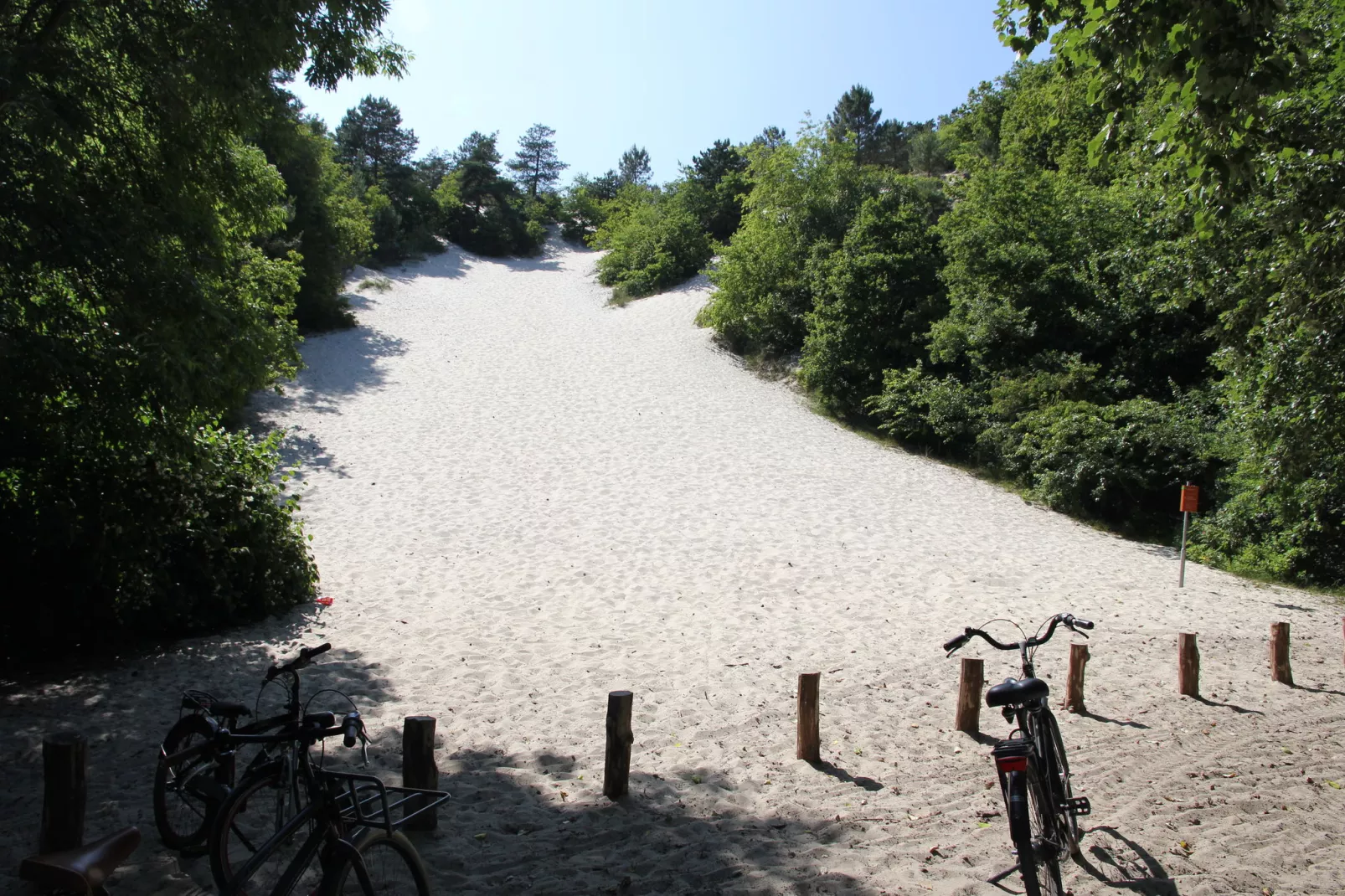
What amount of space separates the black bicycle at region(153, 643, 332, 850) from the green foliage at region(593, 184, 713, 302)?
32827 mm

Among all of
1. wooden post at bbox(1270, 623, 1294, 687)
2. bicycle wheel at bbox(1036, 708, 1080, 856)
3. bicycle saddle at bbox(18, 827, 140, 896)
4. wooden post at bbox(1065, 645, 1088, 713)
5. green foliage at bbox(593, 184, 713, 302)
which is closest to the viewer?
bicycle saddle at bbox(18, 827, 140, 896)

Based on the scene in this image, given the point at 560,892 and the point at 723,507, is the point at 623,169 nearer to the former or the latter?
the point at 723,507

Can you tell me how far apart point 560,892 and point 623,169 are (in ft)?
279

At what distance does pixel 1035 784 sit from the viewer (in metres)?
3.95

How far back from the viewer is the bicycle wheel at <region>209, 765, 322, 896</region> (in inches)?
137

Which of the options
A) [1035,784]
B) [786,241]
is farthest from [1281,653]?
[786,241]

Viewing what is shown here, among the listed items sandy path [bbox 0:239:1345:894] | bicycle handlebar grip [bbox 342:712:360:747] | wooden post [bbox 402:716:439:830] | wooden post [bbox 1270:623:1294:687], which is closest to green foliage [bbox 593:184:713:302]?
sandy path [bbox 0:239:1345:894]

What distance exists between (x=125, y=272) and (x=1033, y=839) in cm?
653

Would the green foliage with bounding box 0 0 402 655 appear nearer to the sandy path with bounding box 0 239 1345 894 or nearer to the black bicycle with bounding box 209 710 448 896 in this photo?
the sandy path with bounding box 0 239 1345 894

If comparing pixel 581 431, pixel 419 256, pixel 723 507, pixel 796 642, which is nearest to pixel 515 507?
pixel 723 507

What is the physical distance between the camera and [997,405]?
1859 cm

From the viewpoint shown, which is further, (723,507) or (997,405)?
(997,405)

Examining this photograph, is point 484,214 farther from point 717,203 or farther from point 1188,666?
point 1188,666

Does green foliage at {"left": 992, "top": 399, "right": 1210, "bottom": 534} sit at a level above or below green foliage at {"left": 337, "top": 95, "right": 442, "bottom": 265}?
below
